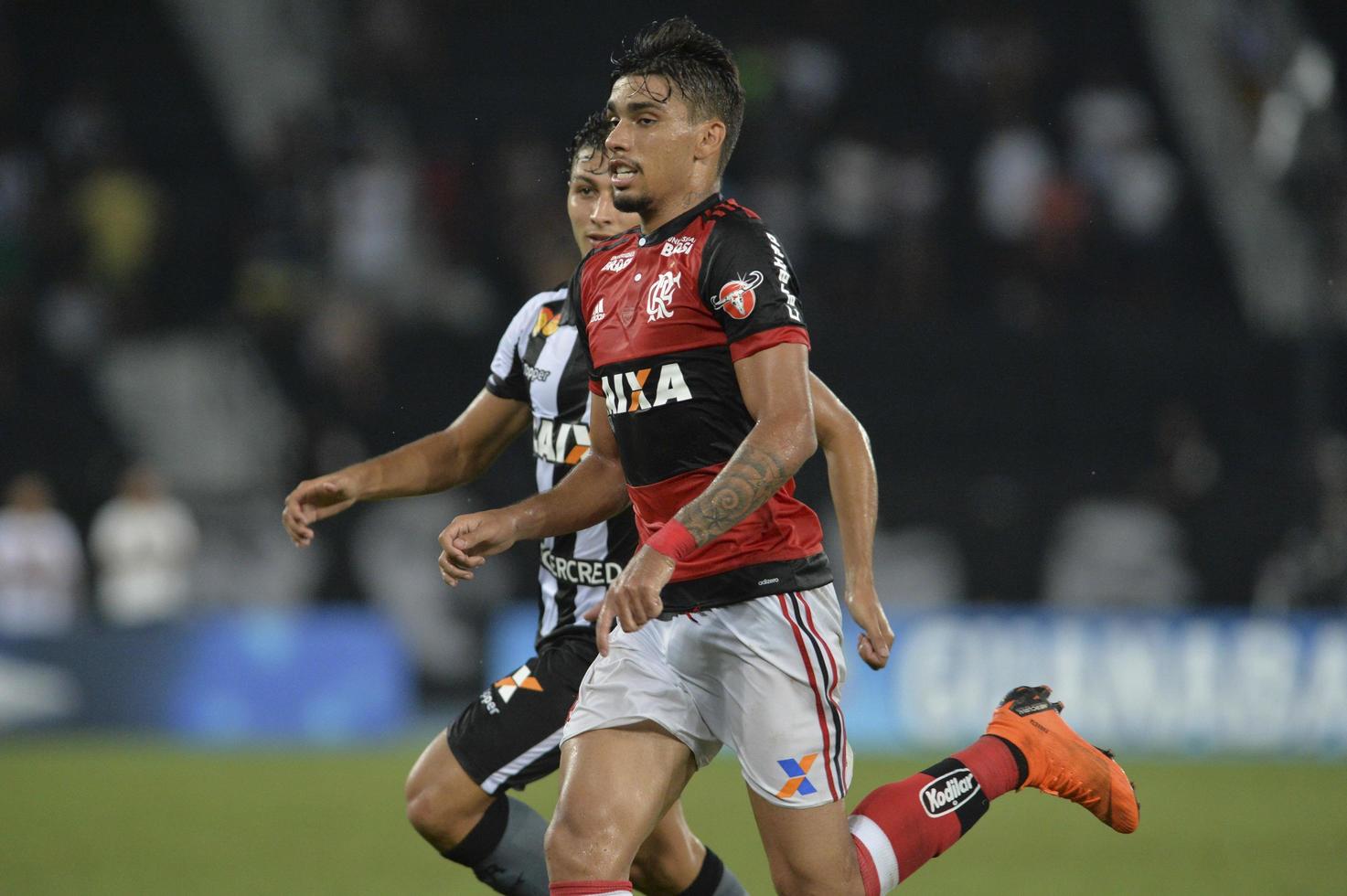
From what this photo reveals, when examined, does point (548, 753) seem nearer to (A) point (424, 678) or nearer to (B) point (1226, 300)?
(A) point (424, 678)

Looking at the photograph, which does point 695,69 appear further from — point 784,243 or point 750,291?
point 784,243

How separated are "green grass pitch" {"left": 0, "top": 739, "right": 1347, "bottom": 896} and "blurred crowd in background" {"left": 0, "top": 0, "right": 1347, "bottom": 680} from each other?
248 cm

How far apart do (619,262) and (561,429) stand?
103 cm

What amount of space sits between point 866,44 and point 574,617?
1291cm

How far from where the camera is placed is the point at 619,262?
4676mm

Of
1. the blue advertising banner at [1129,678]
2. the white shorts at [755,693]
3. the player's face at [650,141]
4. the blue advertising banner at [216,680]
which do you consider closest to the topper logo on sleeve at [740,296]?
the player's face at [650,141]

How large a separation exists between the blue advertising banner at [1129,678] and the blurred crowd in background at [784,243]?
859 mm

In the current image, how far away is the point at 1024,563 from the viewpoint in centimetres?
1454

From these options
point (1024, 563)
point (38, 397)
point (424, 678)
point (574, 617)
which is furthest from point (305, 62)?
point (574, 617)

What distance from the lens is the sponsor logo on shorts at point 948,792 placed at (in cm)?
492

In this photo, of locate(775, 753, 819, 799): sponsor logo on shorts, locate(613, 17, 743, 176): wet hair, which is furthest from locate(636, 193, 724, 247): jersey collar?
locate(775, 753, 819, 799): sponsor logo on shorts

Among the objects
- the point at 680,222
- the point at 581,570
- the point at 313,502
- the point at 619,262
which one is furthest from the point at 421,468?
the point at 680,222

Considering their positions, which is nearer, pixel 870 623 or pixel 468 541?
pixel 468 541

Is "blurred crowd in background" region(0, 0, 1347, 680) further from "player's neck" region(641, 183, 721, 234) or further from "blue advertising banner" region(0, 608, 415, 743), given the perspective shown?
"player's neck" region(641, 183, 721, 234)
